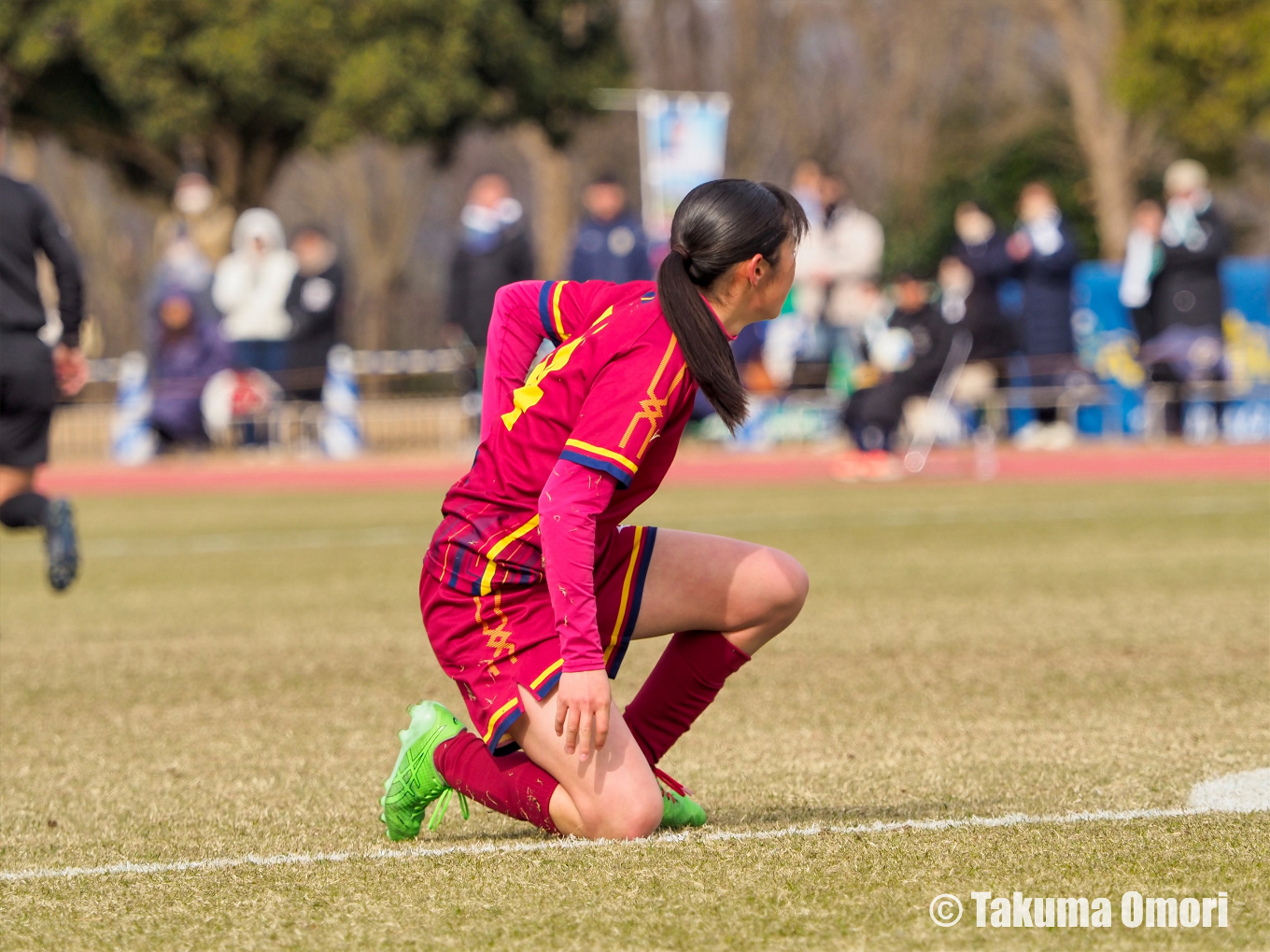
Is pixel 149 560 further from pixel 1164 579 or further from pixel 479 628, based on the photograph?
pixel 479 628

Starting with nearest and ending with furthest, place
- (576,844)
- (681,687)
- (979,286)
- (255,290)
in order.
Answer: (576,844), (681,687), (979,286), (255,290)

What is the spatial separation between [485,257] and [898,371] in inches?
159

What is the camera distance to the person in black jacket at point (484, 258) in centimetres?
1817

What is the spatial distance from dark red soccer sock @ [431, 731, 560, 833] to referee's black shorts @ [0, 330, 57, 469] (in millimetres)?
4602

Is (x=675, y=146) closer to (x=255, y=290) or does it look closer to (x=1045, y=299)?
(x=1045, y=299)

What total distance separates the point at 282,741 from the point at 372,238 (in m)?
40.7

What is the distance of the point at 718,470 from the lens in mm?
18391

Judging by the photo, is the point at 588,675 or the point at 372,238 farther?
the point at 372,238

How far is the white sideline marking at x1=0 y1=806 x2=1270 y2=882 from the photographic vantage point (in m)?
4.01

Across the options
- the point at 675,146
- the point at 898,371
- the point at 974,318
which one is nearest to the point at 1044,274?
the point at 974,318

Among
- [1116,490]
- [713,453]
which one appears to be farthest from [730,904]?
[713,453]

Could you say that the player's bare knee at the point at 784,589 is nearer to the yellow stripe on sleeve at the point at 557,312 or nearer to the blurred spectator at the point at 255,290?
the yellow stripe on sleeve at the point at 557,312

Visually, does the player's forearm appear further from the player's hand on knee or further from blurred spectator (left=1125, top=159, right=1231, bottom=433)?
blurred spectator (left=1125, top=159, right=1231, bottom=433)

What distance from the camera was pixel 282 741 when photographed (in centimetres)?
568
